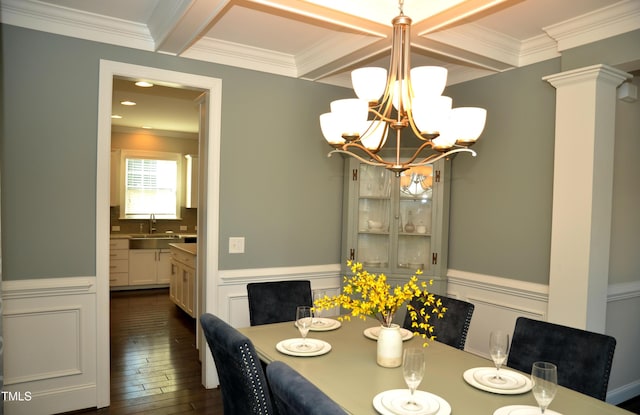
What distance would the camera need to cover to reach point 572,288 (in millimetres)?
2971

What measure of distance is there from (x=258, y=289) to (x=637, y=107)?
2.95 meters

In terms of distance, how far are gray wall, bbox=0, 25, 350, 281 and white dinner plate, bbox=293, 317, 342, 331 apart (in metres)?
1.12

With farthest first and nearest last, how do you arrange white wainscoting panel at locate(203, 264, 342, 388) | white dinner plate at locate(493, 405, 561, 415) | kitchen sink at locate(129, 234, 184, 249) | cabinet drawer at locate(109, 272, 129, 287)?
1. kitchen sink at locate(129, 234, 184, 249)
2. cabinet drawer at locate(109, 272, 129, 287)
3. white wainscoting panel at locate(203, 264, 342, 388)
4. white dinner plate at locate(493, 405, 561, 415)

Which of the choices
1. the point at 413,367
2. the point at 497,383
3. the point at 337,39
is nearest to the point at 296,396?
the point at 413,367

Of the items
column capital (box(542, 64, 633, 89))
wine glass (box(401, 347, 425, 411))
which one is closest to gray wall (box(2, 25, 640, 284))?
column capital (box(542, 64, 633, 89))

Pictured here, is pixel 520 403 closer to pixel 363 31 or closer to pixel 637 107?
pixel 363 31

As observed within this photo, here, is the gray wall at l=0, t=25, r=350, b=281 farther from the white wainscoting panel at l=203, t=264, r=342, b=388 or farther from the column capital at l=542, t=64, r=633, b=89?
the column capital at l=542, t=64, r=633, b=89

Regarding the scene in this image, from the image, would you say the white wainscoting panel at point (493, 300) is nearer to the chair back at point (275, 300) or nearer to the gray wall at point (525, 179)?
the gray wall at point (525, 179)

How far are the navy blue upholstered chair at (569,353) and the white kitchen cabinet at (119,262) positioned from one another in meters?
6.34

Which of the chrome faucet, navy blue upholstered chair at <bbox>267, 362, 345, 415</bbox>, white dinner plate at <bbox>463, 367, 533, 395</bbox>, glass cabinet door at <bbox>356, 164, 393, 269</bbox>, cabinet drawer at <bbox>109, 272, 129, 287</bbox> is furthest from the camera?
the chrome faucet

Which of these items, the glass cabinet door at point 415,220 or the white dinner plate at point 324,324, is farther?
the glass cabinet door at point 415,220

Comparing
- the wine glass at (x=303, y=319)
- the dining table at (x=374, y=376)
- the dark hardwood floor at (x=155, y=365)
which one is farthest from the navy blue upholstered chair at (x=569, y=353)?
the dark hardwood floor at (x=155, y=365)

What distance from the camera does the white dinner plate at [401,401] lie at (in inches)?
60.6

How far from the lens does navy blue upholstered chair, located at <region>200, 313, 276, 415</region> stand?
5.40 ft
